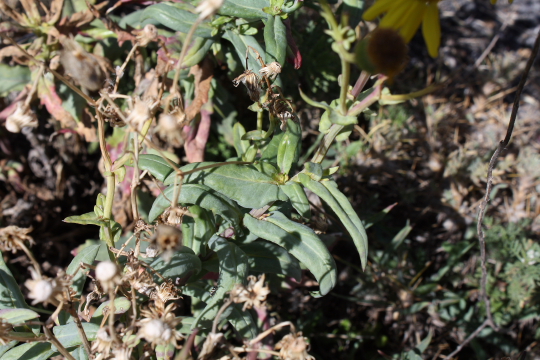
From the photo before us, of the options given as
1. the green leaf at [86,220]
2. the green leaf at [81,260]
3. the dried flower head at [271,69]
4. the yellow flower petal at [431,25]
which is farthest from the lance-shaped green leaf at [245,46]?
the green leaf at [81,260]

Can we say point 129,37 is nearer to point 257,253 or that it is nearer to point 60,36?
point 60,36

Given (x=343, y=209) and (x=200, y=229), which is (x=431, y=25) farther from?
(x=200, y=229)

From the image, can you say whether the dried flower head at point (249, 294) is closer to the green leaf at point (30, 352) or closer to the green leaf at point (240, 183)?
the green leaf at point (240, 183)

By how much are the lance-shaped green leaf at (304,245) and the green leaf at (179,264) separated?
0.24 meters

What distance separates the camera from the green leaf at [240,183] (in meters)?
1.52

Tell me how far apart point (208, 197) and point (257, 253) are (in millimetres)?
364

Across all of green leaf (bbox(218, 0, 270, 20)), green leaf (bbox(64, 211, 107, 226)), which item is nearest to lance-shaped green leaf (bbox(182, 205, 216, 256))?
green leaf (bbox(64, 211, 107, 226))

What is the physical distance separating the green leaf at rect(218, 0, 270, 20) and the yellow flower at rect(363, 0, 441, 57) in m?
0.60

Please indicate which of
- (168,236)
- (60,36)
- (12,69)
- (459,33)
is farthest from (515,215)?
(12,69)

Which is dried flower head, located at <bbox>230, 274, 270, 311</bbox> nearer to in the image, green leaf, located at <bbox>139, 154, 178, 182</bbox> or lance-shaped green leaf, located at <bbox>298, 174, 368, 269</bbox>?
lance-shaped green leaf, located at <bbox>298, 174, 368, 269</bbox>

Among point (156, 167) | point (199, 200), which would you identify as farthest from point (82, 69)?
point (199, 200)

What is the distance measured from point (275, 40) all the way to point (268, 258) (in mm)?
848

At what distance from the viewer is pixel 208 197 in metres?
1.52

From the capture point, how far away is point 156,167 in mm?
1562
